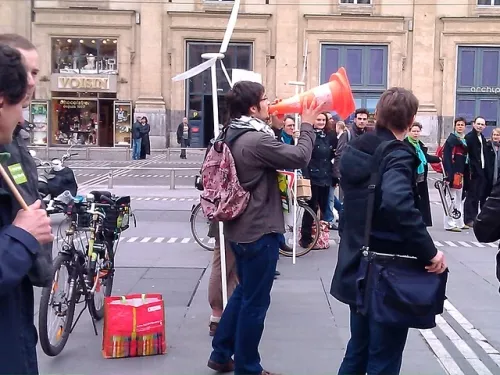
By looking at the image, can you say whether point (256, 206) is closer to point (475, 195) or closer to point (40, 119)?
point (475, 195)

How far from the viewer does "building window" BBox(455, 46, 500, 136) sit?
34.4m

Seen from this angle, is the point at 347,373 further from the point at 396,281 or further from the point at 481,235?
the point at 481,235

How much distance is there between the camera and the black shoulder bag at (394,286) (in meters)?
3.53

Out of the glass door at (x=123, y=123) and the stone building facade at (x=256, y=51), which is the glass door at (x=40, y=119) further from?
the glass door at (x=123, y=123)

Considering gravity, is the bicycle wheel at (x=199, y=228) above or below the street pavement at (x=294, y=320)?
above

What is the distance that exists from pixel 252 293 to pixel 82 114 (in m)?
31.7

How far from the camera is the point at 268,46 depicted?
3419cm

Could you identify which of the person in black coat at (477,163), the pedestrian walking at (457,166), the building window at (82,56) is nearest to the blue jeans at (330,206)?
the pedestrian walking at (457,166)

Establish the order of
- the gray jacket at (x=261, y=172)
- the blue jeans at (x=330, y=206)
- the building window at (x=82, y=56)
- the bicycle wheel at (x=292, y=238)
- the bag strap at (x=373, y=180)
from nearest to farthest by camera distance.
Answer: the bag strap at (x=373, y=180) < the gray jacket at (x=261, y=172) < the bicycle wheel at (x=292, y=238) < the blue jeans at (x=330, y=206) < the building window at (x=82, y=56)

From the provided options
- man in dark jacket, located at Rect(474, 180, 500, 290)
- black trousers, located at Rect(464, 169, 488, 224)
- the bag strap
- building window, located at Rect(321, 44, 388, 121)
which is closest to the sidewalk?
the bag strap

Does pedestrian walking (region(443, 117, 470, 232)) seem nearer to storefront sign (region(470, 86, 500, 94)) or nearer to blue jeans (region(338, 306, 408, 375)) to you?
blue jeans (region(338, 306, 408, 375))

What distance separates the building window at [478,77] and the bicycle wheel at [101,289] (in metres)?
30.8

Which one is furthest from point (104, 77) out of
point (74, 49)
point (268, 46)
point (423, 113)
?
A: point (423, 113)

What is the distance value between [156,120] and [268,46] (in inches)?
257
